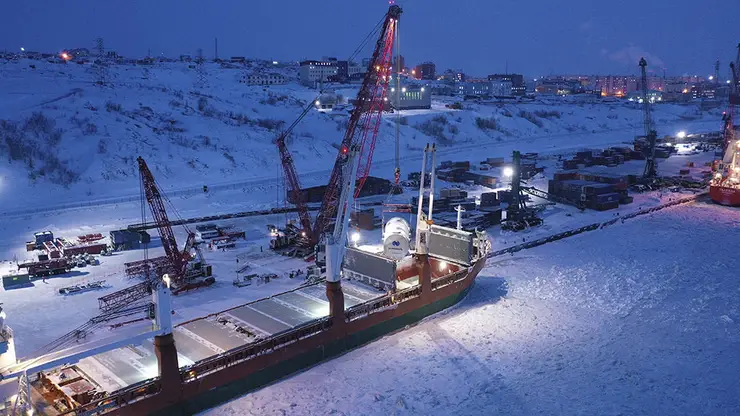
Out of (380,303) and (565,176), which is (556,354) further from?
(565,176)

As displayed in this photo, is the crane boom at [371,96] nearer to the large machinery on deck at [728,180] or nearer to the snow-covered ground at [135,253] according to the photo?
the snow-covered ground at [135,253]

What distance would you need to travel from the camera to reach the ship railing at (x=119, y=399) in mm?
13906

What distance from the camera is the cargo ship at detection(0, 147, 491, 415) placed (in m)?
14.7

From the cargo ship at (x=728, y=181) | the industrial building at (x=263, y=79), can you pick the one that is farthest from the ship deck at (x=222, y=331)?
the industrial building at (x=263, y=79)

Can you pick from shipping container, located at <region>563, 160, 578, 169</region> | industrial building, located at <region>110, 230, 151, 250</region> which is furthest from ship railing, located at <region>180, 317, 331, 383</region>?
shipping container, located at <region>563, 160, 578, 169</region>

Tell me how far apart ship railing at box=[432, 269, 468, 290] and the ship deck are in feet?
7.56

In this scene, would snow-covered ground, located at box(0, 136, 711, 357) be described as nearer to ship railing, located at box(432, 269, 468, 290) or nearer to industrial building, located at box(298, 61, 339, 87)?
ship railing, located at box(432, 269, 468, 290)

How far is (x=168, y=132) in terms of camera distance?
213 ft

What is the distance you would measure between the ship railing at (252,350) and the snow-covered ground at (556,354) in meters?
1.23

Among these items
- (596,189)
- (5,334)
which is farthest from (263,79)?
(5,334)

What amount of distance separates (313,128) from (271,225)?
4343 cm

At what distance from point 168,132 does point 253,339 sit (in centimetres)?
5255

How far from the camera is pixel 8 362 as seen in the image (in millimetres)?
14586

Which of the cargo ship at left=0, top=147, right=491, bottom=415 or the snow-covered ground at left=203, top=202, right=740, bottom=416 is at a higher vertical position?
the cargo ship at left=0, top=147, right=491, bottom=415
